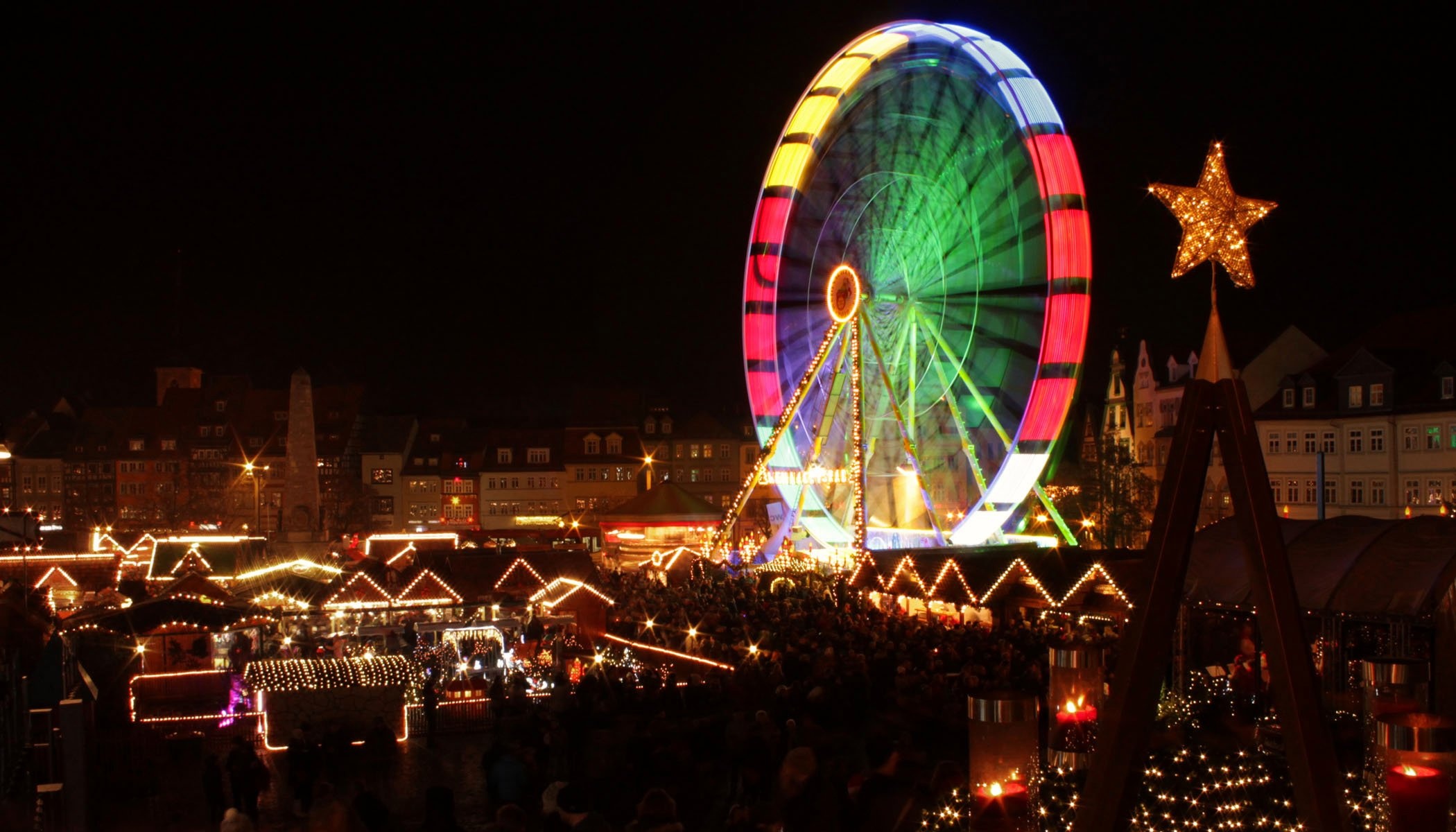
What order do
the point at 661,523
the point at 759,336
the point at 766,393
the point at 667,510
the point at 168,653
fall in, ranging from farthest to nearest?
the point at 667,510, the point at 661,523, the point at 766,393, the point at 759,336, the point at 168,653

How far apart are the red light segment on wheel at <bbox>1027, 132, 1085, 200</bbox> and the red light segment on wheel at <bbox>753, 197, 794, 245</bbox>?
9.49 metres

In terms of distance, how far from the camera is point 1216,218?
7.56 meters

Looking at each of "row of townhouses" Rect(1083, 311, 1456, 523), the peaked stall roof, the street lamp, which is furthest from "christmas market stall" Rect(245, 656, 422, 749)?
the street lamp

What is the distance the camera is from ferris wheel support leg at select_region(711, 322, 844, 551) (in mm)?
29500

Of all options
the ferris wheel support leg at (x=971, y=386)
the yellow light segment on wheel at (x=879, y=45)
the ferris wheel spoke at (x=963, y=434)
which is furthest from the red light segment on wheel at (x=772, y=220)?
the ferris wheel spoke at (x=963, y=434)

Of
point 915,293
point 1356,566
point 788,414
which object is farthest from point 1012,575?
point 788,414

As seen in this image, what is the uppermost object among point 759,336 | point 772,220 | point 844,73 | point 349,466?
point 844,73

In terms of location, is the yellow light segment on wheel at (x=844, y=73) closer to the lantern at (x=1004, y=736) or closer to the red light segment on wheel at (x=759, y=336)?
the red light segment on wheel at (x=759, y=336)

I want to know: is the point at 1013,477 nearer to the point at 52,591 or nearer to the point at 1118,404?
the point at 52,591

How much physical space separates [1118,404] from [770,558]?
77.0 ft

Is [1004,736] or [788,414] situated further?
[788,414]

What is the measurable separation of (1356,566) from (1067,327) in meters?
8.90

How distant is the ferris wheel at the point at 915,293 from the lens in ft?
73.8

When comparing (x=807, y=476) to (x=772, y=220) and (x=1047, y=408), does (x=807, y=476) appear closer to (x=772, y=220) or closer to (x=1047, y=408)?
(x=772, y=220)
